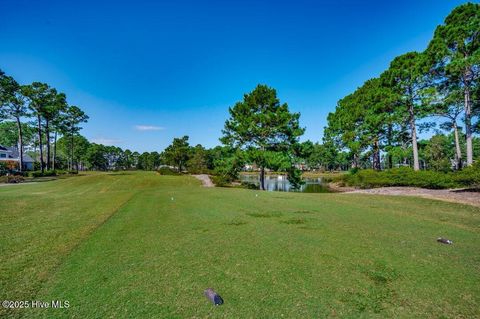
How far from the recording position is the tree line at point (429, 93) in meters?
17.0

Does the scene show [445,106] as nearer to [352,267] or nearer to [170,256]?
[352,267]

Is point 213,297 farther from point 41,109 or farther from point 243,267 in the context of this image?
point 41,109

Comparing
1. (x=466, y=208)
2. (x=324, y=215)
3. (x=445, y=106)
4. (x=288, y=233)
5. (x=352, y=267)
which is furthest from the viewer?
(x=445, y=106)

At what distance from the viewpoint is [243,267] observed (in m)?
3.96

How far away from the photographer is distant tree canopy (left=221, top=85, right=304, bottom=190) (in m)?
22.8

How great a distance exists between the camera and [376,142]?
A: 1088 inches

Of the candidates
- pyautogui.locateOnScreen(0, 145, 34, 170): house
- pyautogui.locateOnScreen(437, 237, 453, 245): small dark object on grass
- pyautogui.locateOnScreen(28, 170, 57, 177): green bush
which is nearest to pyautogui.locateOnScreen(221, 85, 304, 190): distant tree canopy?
pyautogui.locateOnScreen(437, 237, 453, 245): small dark object on grass

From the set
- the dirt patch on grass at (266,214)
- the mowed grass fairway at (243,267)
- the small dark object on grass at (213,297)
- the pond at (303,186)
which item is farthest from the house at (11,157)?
the small dark object on grass at (213,297)

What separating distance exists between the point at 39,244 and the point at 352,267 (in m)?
6.26

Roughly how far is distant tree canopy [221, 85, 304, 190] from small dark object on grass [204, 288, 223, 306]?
764 inches

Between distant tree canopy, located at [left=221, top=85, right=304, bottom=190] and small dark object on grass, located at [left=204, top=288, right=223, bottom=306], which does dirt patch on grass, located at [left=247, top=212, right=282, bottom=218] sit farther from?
distant tree canopy, located at [left=221, top=85, right=304, bottom=190]

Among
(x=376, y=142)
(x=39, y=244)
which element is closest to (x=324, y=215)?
(x=39, y=244)

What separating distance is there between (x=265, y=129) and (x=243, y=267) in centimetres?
2011

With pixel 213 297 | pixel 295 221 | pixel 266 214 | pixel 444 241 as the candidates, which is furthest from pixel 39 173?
pixel 444 241
